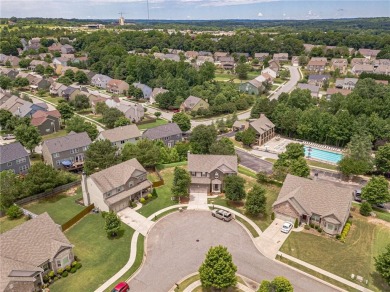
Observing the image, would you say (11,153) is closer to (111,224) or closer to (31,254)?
(111,224)

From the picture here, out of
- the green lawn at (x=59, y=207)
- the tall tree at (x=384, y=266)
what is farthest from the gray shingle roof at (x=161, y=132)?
the tall tree at (x=384, y=266)

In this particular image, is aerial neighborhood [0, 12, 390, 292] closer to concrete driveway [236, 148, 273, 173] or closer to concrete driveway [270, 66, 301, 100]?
concrete driveway [236, 148, 273, 173]

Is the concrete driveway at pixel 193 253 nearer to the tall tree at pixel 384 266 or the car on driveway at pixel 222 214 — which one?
the car on driveway at pixel 222 214

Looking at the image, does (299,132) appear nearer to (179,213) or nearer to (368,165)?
(368,165)

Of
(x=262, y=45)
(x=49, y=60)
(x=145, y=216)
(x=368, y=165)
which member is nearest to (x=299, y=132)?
(x=368, y=165)

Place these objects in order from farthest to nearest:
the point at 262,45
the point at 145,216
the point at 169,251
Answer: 1. the point at 262,45
2. the point at 145,216
3. the point at 169,251

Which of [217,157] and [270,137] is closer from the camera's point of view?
[217,157]

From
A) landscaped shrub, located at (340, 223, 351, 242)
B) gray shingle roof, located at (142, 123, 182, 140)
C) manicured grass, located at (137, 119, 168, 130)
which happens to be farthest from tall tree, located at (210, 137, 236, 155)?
manicured grass, located at (137, 119, 168, 130)
